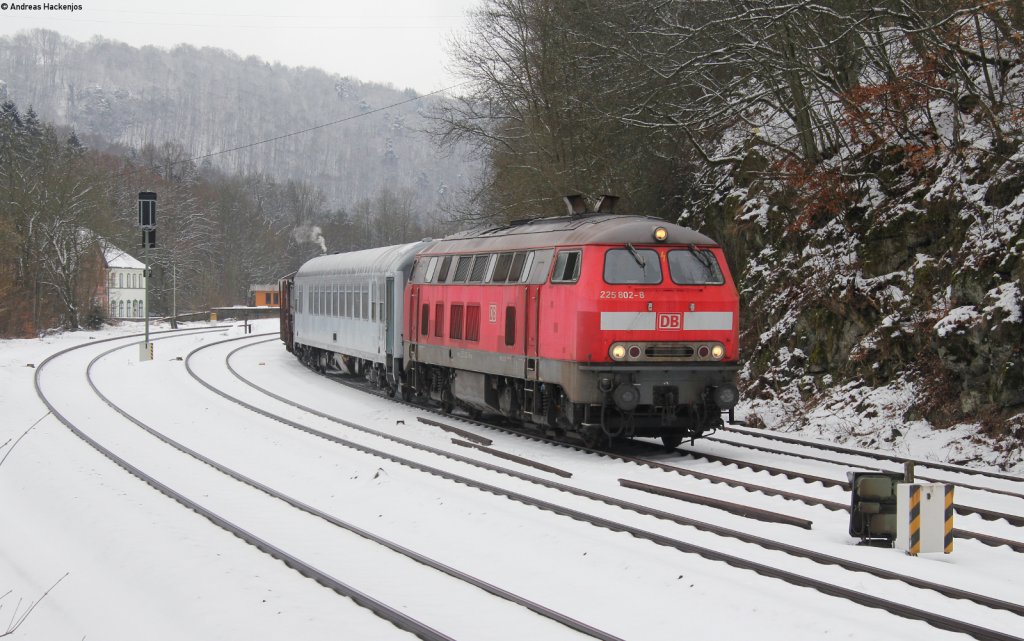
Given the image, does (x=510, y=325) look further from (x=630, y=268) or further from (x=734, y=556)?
(x=734, y=556)

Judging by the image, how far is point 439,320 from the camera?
63.2ft

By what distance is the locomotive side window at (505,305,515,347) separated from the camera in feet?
52.4

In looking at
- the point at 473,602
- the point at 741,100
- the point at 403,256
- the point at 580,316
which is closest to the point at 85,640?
the point at 473,602

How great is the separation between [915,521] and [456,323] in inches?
415

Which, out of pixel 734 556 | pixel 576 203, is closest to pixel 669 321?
pixel 576 203

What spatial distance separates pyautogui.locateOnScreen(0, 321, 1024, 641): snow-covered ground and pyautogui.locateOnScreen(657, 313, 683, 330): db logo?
2068 millimetres

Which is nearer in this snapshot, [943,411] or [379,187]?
[943,411]

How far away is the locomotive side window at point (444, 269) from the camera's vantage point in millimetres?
19078

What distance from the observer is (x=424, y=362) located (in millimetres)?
20203

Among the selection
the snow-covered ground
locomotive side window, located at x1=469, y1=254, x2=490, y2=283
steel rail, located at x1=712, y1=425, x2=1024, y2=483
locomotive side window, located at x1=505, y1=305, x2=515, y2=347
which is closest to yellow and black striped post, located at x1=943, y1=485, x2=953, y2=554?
the snow-covered ground

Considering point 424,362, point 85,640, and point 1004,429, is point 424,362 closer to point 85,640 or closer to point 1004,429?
point 1004,429

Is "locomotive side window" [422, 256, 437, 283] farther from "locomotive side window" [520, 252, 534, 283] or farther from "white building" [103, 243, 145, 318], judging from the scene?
"white building" [103, 243, 145, 318]

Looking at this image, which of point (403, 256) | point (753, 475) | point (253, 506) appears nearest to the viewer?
point (253, 506)

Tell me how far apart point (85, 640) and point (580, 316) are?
324 inches
